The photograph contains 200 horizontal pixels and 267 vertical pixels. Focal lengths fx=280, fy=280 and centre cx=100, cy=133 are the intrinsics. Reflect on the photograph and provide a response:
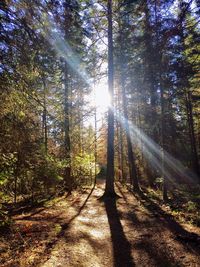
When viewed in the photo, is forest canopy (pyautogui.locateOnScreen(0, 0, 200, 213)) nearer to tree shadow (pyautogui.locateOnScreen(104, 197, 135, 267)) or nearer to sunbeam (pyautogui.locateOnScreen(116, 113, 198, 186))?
sunbeam (pyautogui.locateOnScreen(116, 113, 198, 186))

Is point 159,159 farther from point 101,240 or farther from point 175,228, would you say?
point 101,240

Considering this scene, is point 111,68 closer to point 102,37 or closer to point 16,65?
point 102,37

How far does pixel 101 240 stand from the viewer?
24.1 feet

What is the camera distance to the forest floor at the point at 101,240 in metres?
5.81

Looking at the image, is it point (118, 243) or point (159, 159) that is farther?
point (159, 159)

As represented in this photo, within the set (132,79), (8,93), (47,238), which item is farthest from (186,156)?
(8,93)

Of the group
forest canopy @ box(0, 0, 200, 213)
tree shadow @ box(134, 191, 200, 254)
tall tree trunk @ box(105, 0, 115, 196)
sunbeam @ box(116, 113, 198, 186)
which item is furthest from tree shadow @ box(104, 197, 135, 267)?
sunbeam @ box(116, 113, 198, 186)

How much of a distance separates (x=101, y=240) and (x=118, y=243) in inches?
19.2

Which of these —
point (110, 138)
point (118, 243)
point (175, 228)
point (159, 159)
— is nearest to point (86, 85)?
point (110, 138)

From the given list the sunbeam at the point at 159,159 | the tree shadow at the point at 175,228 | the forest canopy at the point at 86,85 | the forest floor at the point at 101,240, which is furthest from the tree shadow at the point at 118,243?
the sunbeam at the point at 159,159

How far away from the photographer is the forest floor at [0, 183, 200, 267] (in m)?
5.81

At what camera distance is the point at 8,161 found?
492cm

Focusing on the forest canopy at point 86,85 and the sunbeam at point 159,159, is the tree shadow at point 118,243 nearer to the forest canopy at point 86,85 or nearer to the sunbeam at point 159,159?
the forest canopy at point 86,85

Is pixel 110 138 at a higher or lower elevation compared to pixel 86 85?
lower
